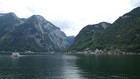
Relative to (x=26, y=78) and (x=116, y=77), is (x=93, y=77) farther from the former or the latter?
(x=26, y=78)

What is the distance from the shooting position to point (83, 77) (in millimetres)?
141875

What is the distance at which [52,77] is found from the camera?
14362cm

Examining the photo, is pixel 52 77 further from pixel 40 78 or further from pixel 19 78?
pixel 19 78

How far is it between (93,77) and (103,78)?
6602 millimetres

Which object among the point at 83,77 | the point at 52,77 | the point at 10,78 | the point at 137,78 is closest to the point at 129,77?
the point at 137,78

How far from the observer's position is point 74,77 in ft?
472

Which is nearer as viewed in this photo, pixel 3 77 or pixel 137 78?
pixel 137 78

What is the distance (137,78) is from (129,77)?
20.2 ft

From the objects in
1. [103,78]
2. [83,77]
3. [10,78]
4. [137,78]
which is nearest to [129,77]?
[137,78]

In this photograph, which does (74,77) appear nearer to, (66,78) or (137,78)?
(66,78)

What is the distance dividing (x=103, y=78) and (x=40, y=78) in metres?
35.8

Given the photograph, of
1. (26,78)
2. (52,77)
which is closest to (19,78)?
(26,78)

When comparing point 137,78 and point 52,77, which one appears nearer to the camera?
point 137,78

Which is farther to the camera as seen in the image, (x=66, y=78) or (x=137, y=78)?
(x=66, y=78)
